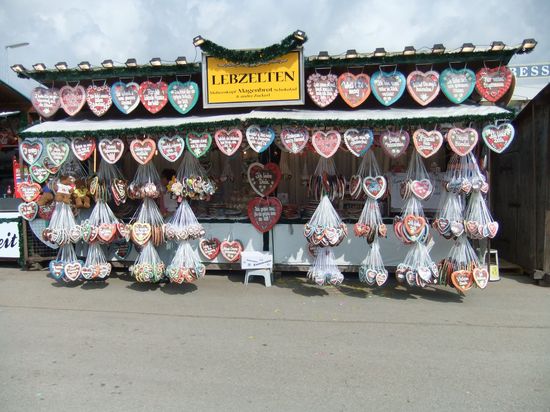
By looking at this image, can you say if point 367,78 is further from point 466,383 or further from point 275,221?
point 466,383

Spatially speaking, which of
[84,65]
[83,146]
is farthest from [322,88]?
[84,65]

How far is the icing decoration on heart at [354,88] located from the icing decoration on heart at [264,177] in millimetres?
1557

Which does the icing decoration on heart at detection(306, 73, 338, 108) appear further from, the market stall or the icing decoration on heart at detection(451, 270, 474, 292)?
the icing decoration on heart at detection(451, 270, 474, 292)

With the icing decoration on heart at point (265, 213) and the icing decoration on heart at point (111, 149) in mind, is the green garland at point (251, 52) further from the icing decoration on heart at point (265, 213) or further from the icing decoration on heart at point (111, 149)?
the icing decoration on heart at point (265, 213)

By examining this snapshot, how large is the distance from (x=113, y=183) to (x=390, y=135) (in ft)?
13.9

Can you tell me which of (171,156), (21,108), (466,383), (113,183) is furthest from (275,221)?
(21,108)

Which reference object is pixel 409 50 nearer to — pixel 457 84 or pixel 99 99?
pixel 457 84

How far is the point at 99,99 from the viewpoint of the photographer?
6.90m

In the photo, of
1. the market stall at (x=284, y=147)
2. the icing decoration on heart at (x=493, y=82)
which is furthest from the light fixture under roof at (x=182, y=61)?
the icing decoration on heart at (x=493, y=82)

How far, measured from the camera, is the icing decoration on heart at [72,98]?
695 cm

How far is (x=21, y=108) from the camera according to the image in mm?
9984

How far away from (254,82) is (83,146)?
278cm

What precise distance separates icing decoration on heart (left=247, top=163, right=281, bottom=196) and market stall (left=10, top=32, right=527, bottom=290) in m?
0.02

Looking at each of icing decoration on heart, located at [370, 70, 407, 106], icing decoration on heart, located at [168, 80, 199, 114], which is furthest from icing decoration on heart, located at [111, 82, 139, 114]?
icing decoration on heart, located at [370, 70, 407, 106]
